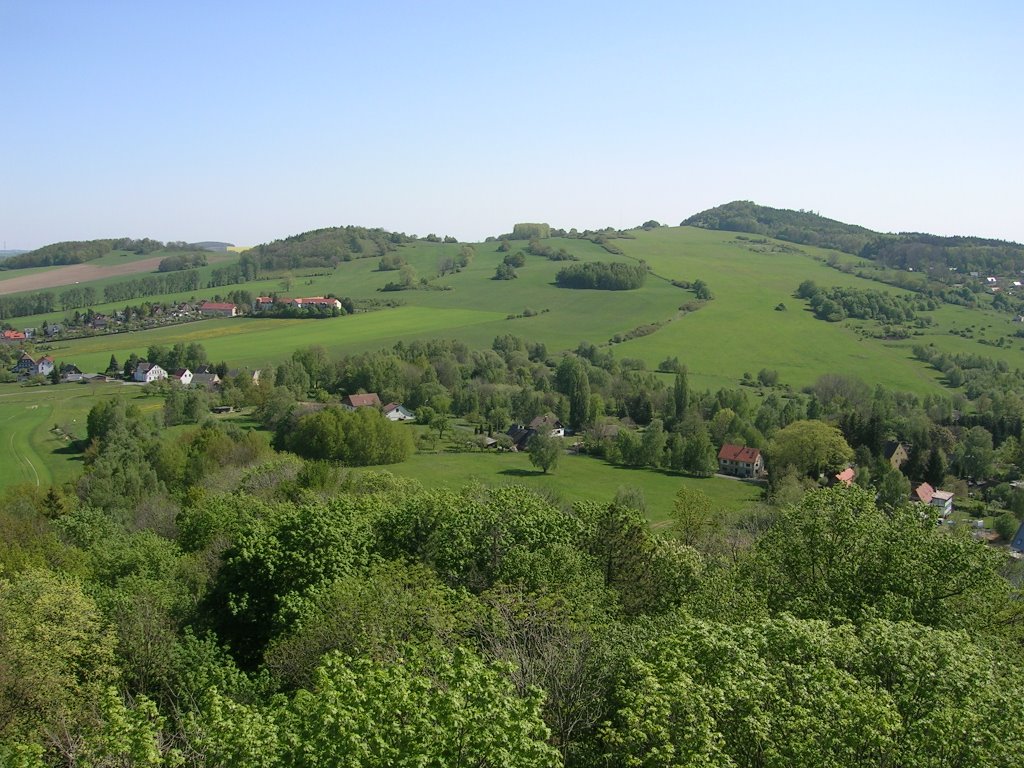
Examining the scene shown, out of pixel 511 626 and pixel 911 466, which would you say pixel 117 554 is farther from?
pixel 911 466

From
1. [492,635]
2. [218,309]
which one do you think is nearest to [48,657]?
[492,635]

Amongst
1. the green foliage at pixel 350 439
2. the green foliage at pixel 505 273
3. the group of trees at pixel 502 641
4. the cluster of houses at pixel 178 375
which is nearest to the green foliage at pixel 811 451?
the green foliage at pixel 350 439

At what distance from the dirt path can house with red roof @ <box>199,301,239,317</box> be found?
33.5 meters

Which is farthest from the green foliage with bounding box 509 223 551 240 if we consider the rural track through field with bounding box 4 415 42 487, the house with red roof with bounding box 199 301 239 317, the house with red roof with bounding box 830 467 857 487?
the rural track through field with bounding box 4 415 42 487

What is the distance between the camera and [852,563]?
64.9 ft

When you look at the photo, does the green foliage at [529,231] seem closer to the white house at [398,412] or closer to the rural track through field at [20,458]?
the white house at [398,412]

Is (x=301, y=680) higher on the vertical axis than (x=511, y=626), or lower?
lower

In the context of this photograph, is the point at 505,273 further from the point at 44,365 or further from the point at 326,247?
the point at 44,365

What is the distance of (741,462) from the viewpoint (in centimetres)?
7094

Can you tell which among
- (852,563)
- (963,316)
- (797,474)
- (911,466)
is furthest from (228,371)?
(963,316)

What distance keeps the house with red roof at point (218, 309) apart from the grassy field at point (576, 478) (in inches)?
2829

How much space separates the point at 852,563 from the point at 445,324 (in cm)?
9814

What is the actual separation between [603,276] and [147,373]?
71.3m

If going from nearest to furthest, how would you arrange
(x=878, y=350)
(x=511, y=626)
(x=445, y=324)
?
(x=511, y=626)
(x=878, y=350)
(x=445, y=324)
